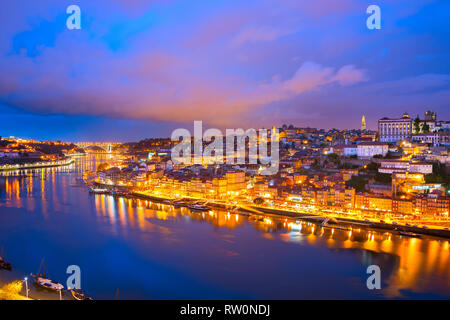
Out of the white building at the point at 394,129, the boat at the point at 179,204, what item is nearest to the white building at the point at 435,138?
the white building at the point at 394,129

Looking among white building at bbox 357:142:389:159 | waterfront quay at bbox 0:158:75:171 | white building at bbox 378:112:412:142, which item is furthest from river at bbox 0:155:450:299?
waterfront quay at bbox 0:158:75:171

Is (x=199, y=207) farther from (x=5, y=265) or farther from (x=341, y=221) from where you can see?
(x=5, y=265)

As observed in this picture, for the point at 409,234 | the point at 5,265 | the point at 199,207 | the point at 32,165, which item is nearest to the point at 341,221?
the point at 409,234

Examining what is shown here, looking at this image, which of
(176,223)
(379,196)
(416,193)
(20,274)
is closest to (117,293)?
(20,274)

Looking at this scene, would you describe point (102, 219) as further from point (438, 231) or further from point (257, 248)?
point (438, 231)

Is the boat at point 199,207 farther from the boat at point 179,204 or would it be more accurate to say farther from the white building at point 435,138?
the white building at point 435,138

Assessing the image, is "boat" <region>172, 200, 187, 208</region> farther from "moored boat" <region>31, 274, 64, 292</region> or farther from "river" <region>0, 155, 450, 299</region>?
"moored boat" <region>31, 274, 64, 292</region>
